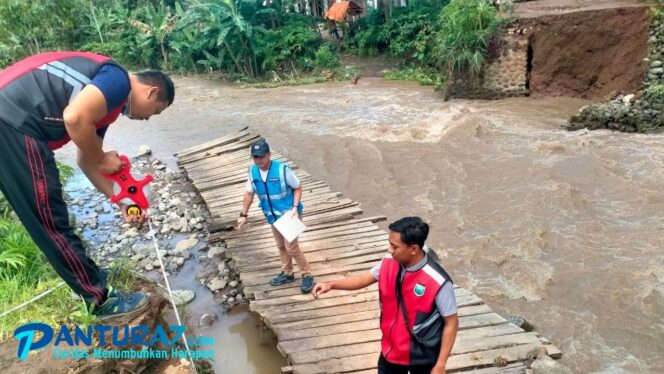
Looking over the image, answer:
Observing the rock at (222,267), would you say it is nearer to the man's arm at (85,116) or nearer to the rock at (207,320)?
the rock at (207,320)

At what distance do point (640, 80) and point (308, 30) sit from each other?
1119 centimetres

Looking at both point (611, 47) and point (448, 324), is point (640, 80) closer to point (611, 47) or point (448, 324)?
point (611, 47)

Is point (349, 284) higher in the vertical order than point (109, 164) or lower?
lower

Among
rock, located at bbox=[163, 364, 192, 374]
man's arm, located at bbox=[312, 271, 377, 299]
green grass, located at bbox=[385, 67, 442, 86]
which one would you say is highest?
man's arm, located at bbox=[312, 271, 377, 299]

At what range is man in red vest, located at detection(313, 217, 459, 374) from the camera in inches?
88.8

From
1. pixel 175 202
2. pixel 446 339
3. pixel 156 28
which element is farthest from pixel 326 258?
pixel 156 28

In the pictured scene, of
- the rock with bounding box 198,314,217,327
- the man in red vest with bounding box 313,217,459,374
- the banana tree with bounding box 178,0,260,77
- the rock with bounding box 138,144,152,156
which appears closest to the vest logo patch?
the man in red vest with bounding box 313,217,459,374

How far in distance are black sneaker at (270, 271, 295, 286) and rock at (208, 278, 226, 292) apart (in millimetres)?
1111

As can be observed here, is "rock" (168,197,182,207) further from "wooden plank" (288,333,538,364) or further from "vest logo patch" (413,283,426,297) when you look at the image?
"vest logo patch" (413,283,426,297)

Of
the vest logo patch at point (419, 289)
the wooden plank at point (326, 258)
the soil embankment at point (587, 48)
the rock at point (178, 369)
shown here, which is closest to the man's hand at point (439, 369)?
the vest logo patch at point (419, 289)

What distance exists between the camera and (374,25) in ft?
60.4

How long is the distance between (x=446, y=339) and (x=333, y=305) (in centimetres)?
180

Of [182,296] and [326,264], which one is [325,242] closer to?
[326,264]

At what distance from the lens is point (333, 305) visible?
402 centimetres
